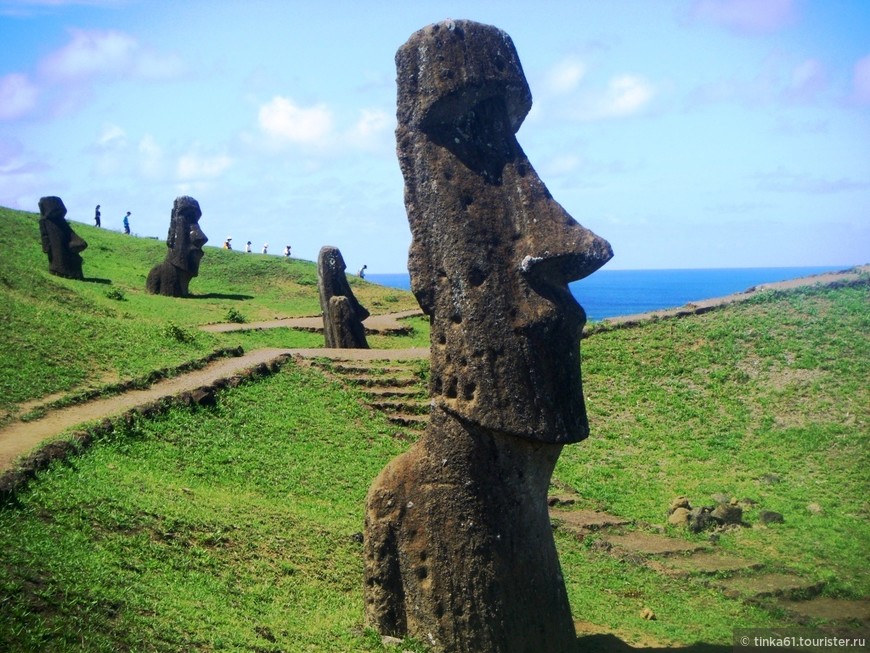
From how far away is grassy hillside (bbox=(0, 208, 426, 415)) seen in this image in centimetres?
1689

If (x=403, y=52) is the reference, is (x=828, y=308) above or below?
below

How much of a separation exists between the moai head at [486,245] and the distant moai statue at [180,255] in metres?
25.3

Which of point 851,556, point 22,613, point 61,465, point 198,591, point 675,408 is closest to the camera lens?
point 22,613

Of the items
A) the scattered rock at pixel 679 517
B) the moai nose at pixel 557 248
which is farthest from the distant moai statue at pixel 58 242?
the moai nose at pixel 557 248

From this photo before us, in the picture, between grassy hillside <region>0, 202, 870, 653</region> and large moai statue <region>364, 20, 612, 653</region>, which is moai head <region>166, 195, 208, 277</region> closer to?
grassy hillside <region>0, 202, 870, 653</region>

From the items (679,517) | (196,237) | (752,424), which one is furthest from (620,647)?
(196,237)

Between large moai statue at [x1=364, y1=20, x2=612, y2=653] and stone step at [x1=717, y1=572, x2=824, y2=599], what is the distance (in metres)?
3.88

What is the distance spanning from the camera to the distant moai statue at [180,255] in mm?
33156

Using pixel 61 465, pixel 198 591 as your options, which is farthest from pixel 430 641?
pixel 61 465

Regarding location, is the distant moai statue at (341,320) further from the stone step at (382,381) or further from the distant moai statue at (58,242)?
the distant moai statue at (58,242)

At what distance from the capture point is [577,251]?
8.41 meters

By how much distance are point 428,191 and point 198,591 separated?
3.93 metres

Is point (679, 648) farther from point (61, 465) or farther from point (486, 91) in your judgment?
point (61, 465)

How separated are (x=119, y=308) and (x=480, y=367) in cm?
2044
